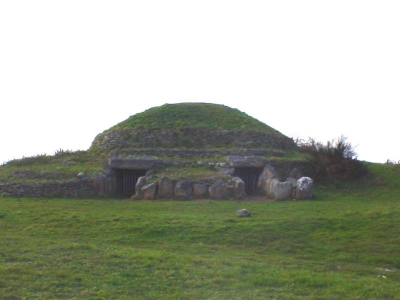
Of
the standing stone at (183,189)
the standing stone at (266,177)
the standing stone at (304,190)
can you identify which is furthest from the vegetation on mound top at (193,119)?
the standing stone at (304,190)

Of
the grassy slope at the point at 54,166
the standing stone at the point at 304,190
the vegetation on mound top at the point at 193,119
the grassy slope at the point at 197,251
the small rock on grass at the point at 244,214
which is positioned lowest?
→ the grassy slope at the point at 197,251

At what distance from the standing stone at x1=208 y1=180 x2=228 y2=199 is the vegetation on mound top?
7.48 meters

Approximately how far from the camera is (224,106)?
34312 mm

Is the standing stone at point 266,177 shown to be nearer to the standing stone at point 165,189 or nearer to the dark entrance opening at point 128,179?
the standing stone at point 165,189

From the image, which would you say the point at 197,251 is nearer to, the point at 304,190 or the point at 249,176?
the point at 304,190

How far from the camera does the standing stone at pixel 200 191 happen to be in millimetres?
23422

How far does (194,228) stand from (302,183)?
28.2 ft

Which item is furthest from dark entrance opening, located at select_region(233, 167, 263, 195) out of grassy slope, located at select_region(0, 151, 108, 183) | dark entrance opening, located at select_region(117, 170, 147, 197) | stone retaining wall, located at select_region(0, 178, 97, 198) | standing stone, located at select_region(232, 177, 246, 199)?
stone retaining wall, located at select_region(0, 178, 97, 198)

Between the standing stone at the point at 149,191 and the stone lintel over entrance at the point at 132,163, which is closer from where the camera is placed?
the standing stone at the point at 149,191

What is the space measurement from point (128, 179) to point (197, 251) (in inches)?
550

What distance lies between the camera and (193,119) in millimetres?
31484

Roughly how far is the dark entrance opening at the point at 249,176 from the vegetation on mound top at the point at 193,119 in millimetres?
4386

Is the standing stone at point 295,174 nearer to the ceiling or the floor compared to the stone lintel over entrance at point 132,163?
nearer to the floor

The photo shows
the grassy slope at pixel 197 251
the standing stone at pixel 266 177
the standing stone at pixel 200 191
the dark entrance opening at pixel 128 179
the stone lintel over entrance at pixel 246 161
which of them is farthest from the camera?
the dark entrance opening at pixel 128 179
